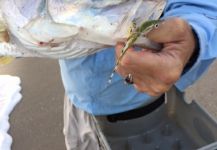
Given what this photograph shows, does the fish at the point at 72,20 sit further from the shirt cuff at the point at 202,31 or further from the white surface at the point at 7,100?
the white surface at the point at 7,100

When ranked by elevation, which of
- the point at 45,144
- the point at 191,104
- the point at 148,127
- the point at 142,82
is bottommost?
the point at 45,144

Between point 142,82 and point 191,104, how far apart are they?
14.5 inches

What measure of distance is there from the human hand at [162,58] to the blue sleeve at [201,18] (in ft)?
0.12

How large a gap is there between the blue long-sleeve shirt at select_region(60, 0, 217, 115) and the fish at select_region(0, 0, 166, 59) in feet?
0.65

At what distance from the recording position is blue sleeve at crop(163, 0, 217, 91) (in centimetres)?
85

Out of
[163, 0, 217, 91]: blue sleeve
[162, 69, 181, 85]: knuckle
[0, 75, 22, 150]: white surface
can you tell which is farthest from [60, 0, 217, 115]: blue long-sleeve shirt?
[0, 75, 22, 150]: white surface

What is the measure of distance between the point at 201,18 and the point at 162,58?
7.1 inches

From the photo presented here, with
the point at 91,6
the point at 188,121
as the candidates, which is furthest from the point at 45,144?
the point at 91,6

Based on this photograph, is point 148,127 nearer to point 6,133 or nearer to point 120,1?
point 120,1

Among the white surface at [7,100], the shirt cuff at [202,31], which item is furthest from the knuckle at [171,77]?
the white surface at [7,100]

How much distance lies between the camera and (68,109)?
124cm

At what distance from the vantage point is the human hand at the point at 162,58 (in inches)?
29.6

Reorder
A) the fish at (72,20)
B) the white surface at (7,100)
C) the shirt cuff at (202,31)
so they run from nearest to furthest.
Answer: the fish at (72,20) < the shirt cuff at (202,31) < the white surface at (7,100)

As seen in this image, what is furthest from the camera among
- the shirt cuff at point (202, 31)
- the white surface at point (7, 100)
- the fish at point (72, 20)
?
the white surface at point (7, 100)
